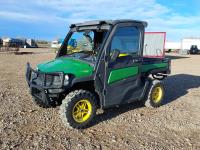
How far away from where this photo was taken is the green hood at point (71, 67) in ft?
21.1

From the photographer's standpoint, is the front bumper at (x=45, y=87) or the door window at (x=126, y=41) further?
the door window at (x=126, y=41)

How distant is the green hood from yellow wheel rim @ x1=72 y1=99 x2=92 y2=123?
613 millimetres

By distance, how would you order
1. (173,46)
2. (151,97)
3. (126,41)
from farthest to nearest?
(173,46)
(151,97)
(126,41)

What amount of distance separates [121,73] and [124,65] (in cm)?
21

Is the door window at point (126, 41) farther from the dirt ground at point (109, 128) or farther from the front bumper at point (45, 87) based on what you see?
the dirt ground at point (109, 128)

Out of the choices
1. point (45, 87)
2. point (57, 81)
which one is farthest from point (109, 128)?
point (45, 87)

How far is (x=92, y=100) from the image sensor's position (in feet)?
21.5

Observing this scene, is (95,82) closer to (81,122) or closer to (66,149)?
(81,122)

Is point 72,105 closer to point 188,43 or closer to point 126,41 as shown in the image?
point 126,41

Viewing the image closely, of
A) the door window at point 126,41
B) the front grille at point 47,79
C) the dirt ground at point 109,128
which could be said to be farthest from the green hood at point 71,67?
the dirt ground at point 109,128

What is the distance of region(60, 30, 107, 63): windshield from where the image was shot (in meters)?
7.09

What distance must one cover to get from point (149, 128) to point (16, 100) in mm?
4224

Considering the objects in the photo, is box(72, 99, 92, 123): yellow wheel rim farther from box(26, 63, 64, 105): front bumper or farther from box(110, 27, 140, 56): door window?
box(110, 27, 140, 56): door window

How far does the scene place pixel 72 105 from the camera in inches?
246
